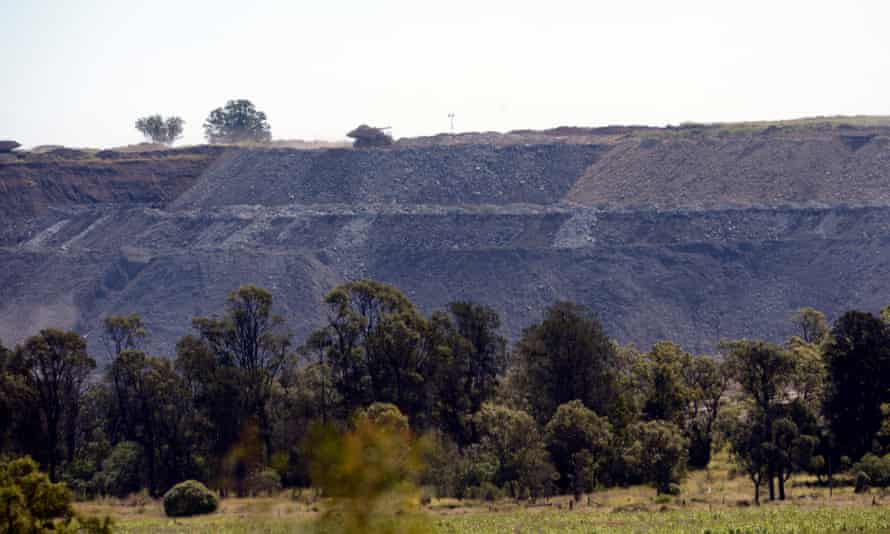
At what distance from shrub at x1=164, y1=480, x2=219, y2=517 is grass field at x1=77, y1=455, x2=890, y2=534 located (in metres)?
0.54

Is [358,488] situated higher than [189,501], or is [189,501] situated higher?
[358,488]

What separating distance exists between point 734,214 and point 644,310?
54.8ft

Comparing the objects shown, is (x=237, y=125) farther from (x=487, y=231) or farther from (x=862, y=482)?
(x=862, y=482)

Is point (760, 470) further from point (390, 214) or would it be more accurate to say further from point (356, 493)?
point (390, 214)

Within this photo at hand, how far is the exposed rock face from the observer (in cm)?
9206

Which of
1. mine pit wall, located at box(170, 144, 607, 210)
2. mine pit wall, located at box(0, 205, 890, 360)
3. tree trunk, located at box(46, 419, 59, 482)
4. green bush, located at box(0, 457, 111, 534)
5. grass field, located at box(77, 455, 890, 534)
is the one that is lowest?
grass field, located at box(77, 455, 890, 534)

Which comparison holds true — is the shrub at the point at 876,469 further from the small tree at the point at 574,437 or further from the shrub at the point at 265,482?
the shrub at the point at 265,482

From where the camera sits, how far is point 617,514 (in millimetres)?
43719

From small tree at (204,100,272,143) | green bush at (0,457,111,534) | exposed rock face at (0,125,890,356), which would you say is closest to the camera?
green bush at (0,457,111,534)

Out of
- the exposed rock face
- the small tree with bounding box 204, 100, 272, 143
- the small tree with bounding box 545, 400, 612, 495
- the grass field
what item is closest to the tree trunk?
the grass field

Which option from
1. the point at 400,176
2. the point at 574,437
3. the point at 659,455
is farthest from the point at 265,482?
the point at 400,176

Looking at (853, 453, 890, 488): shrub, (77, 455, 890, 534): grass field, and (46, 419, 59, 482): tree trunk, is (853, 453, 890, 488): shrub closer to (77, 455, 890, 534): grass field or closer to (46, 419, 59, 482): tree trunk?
(77, 455, 890, 534): grass field

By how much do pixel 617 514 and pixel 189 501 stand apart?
672 inches

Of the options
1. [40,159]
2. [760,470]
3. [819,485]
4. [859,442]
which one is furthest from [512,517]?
[40,159]
